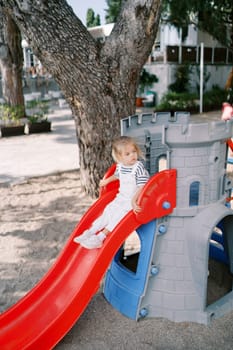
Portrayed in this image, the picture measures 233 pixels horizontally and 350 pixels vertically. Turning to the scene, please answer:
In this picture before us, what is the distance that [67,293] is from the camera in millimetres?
2791

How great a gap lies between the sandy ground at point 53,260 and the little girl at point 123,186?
64 centimetres

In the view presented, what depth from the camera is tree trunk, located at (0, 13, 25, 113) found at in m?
11.8

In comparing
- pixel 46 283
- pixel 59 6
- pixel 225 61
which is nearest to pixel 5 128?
pixel 59 6

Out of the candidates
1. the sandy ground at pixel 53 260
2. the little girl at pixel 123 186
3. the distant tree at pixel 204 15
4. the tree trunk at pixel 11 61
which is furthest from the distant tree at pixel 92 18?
the little girl at pixel 123 186

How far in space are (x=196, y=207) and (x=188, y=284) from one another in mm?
588

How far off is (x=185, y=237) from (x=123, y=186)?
60 cm

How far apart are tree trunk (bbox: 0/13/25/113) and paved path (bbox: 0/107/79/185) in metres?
1.72

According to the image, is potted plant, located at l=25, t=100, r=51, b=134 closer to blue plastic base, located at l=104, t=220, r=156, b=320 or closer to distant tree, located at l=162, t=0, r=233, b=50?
distant tree, located at l=162, t=0, r=233, b=50

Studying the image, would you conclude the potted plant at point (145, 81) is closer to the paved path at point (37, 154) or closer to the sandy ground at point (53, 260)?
the paved path at point (37, 154)

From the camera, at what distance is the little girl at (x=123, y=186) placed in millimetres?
2871

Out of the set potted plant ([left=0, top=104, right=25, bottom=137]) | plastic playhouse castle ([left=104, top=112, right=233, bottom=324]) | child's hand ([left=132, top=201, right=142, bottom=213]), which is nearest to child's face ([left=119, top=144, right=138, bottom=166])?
plastic playhouse castle ([left=104, top=112, right=233, bottom=324])

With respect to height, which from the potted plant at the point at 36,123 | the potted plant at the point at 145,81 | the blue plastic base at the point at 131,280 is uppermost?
the potted plant at the point at 145,81

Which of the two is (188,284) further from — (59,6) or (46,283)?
(59,6)

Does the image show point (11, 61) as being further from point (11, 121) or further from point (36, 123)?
point (36, 123)
